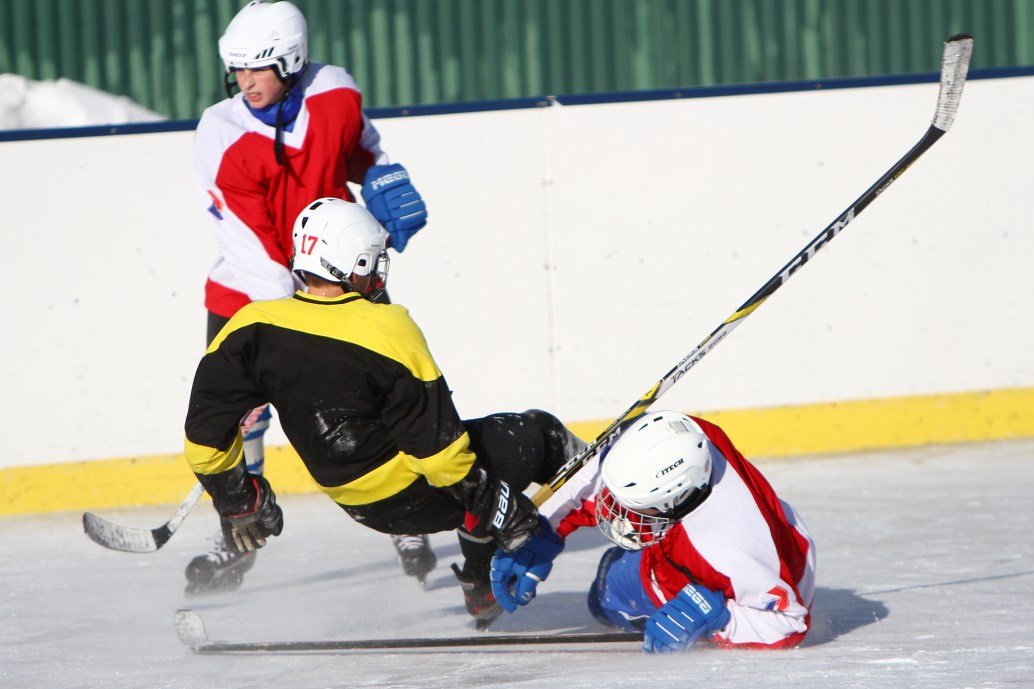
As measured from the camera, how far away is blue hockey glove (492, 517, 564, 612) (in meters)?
2.79

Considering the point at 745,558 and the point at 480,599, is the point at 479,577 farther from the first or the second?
the point at 745,558

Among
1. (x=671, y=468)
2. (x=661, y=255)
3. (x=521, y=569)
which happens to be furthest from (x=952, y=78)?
(x=661, y=255)

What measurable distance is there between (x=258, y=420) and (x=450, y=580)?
0.69 metres

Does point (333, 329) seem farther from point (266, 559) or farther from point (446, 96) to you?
point (446, 96)

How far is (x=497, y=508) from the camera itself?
8.86ft

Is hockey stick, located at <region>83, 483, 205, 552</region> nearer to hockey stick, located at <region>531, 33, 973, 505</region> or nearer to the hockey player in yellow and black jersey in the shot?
the hockey player in yellow and black jersey

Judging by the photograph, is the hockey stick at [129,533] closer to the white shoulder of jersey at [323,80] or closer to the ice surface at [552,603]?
the ice surface at [552,603]

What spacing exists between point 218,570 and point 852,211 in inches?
73.7

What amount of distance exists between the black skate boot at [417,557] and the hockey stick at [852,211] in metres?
Result: 0.68

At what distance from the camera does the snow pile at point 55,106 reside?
205 inches

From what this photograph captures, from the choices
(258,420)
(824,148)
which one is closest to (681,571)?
(258,420)

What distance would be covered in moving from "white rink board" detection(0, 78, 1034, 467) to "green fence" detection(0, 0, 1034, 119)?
67 cm

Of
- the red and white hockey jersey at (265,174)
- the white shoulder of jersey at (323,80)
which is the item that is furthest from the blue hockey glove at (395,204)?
the white shoulder of jersey at (323,80)

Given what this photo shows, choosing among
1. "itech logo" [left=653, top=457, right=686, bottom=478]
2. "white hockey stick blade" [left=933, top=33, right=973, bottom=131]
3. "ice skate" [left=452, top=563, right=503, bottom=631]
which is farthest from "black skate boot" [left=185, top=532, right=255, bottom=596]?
"white hockey stick blade" [left=933, top=33, right=973, bottom=131]
